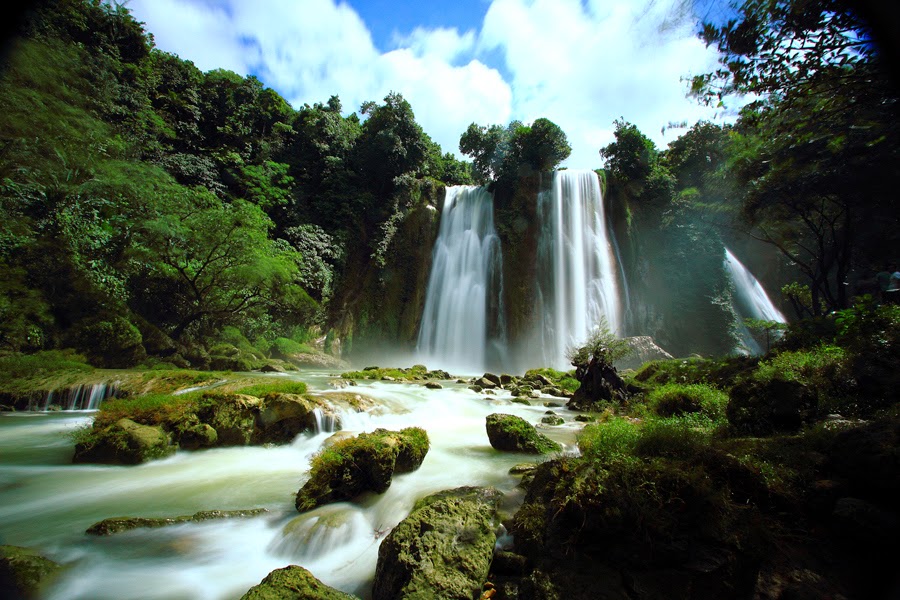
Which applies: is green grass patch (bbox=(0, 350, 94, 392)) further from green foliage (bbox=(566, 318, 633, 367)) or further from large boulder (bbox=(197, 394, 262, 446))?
green foliage (bbox=(566, 318, 633, 367))

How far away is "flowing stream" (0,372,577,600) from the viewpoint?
313cm

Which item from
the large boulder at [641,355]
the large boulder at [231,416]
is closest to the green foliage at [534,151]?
the large boulder at [641,355]

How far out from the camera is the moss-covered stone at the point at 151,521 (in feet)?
12.0

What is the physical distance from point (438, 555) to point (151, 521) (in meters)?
3.35

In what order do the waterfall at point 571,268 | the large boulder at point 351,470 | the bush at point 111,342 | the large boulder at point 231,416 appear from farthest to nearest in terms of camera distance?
the waterfall at point 571,268 → the bush at point 111,342 → the large boulder at point 231,416 → the large boulder at point 351,470

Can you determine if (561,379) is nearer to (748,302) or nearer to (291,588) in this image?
(291,588)

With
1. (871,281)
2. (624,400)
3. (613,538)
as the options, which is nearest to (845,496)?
(613,538)

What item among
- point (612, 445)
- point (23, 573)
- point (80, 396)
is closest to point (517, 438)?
point (612, 445)

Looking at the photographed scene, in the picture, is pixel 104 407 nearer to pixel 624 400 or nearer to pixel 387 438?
pixel 387 438

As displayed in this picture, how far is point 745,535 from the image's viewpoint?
2.25 metres

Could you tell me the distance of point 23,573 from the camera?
9.04 ft

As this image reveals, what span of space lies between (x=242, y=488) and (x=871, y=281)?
27.2 meters

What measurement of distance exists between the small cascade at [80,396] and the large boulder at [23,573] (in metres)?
6.76

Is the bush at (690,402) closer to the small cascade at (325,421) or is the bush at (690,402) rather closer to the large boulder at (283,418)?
the small cascade at (325,421)
